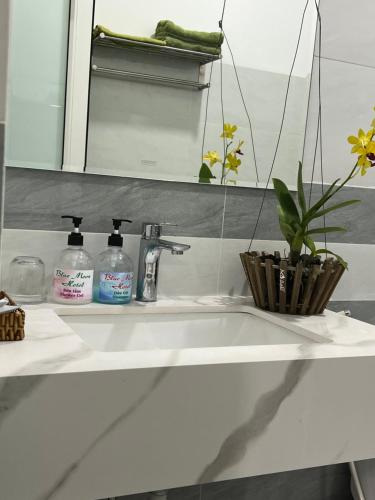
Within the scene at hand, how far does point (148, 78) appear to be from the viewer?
1.35 m

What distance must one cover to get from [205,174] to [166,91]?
22 centimetres

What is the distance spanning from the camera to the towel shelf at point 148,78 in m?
1.31

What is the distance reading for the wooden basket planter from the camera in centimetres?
130

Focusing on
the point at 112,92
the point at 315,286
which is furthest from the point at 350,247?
the point at 112,92

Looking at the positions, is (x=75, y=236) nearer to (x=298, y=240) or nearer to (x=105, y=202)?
(x=105, y=202)

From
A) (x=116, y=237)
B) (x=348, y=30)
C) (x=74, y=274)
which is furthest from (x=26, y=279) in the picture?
(x=348, y=30)

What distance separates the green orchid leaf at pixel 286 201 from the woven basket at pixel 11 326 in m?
0.70

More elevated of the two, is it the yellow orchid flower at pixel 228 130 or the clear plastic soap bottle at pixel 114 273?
the yellow orchid flower at pixel 228 130

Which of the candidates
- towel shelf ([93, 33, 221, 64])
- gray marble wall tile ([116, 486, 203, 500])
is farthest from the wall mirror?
gray marble wall tile ([116, 486, 203, 500])

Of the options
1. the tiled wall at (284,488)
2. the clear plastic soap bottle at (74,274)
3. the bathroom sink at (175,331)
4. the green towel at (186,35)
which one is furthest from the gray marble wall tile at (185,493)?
the green towel at (186,35)

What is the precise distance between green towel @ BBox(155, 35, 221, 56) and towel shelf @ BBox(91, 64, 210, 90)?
8 centimetres

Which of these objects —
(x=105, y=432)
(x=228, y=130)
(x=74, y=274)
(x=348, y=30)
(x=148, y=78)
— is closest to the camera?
(x=105, y=432)

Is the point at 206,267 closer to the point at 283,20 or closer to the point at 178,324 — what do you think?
the point at 178,324

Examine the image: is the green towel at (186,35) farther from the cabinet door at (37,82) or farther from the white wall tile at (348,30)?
the white wall tile at (348,30)
